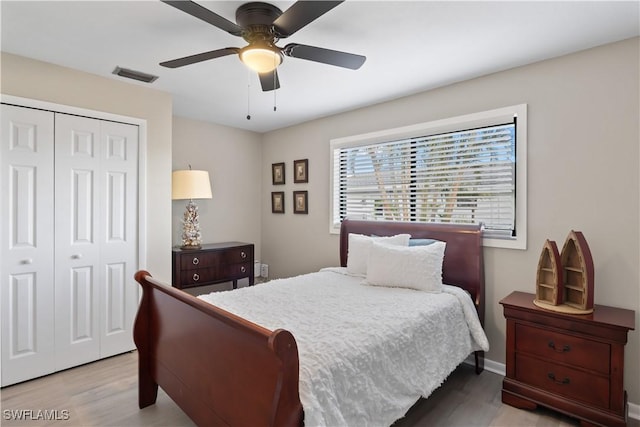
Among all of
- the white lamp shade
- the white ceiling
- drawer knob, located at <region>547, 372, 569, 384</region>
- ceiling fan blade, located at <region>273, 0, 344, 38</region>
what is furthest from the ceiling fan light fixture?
drawer knob, located at <region>547, 372, 569, 384</region>

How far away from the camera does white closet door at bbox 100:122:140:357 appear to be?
9.61ft

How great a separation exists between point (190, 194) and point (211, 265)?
84 centimetres

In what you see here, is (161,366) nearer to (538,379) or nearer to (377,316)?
(377,316)

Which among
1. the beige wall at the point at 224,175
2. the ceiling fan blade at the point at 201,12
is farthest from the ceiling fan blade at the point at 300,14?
the beige wall at the point at 224,175

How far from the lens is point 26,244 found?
2549 mm

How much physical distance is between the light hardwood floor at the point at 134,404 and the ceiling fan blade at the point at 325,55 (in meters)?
2.23

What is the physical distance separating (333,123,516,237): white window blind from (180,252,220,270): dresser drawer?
1.49m

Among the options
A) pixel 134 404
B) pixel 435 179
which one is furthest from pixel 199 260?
pixel 435 179

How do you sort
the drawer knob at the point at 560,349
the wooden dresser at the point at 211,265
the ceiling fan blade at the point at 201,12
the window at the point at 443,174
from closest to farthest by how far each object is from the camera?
the ceiling fan blade at the point at 201,12
the drawer knob at the point at 560,349
the window at the point at 443,174
the wooden dresser at the point at 211,265

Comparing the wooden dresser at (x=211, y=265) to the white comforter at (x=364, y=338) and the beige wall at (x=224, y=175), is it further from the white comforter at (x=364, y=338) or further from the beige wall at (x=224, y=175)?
the white comforter at (x=364, y=338)

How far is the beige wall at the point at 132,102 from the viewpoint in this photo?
2.53 m

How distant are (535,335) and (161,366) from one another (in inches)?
95.6

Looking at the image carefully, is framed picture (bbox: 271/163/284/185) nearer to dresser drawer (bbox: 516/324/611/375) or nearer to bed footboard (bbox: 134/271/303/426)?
bed footboard (bbox: 134/271/303/426)

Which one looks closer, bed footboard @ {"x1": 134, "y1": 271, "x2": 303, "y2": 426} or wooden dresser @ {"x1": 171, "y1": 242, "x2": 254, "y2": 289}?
bed footboard @ {"x1": 134, "y1": 271, "x2": 303, "y2": 426}
